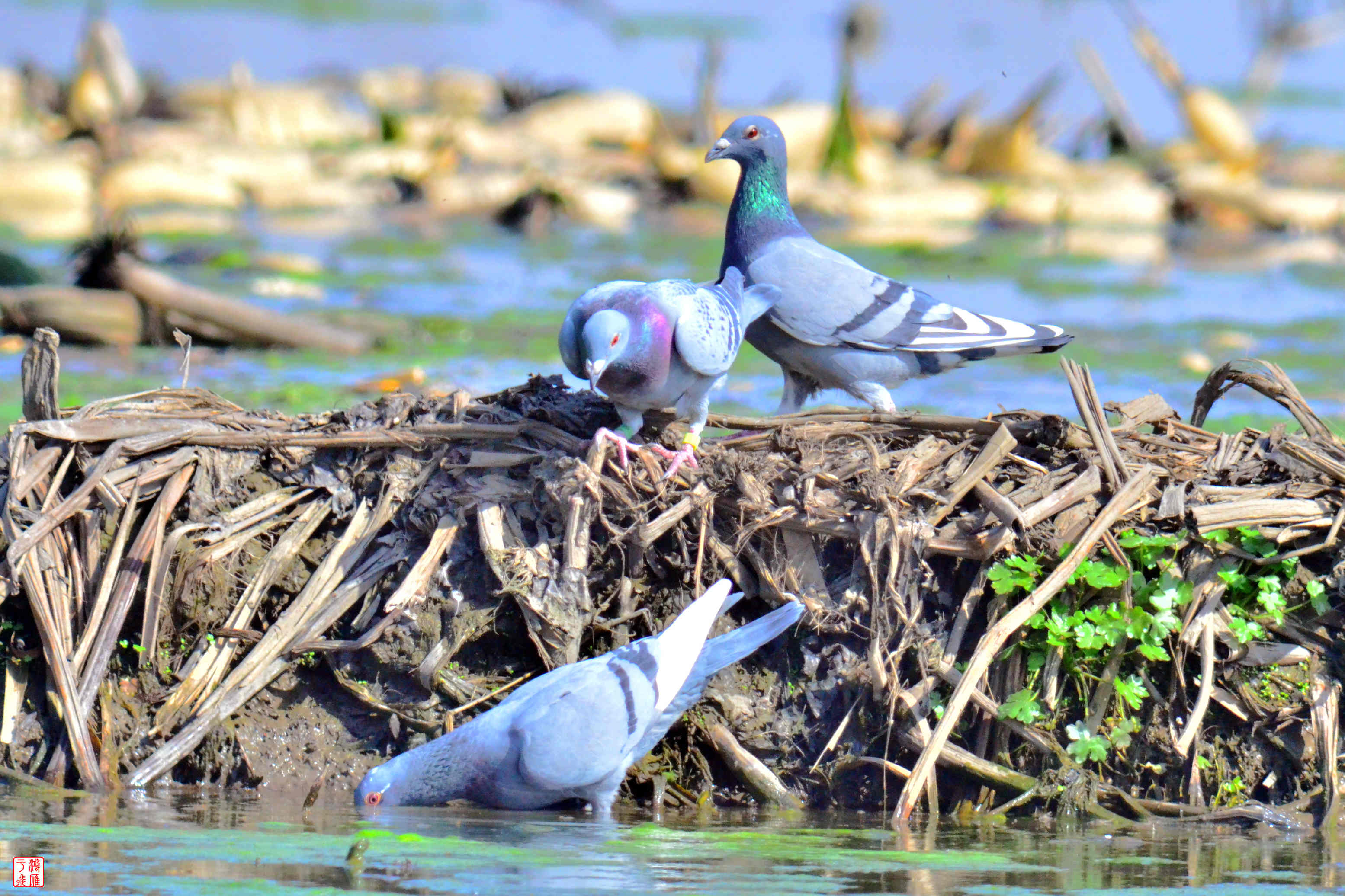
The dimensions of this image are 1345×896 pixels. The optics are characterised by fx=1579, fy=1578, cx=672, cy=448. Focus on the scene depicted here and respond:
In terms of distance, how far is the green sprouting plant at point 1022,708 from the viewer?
4750 millimetres

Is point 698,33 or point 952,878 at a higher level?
point 698,33

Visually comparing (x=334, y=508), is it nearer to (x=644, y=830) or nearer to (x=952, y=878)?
(x=644, y=830)

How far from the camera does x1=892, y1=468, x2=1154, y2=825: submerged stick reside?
465 centimetres

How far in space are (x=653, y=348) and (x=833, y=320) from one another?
1.17 m

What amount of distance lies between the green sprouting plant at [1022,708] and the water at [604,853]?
307mm

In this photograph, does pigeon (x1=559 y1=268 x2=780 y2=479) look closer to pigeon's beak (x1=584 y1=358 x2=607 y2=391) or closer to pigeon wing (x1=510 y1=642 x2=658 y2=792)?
pigeon's beak (x1=584 y1=358 x2=607 y2=391)

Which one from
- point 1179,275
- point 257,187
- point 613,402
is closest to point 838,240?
point 1179,275

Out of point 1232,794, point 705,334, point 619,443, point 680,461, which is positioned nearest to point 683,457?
point 680,461

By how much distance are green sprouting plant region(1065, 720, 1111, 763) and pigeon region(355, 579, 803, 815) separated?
904mm

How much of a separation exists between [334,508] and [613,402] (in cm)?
106

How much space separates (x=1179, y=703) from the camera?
4.92m

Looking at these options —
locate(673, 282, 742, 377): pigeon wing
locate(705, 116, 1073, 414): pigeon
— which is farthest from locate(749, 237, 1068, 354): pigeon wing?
locate(673, 282, 742, 377): pigeon wing

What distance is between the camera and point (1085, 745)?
15.7ft

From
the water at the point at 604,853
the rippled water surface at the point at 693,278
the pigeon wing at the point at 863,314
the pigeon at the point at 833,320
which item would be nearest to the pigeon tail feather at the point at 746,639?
the water at the point at 604,853
